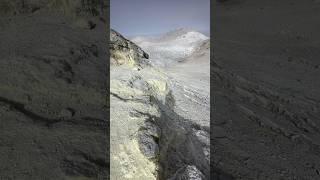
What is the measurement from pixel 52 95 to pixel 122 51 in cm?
113

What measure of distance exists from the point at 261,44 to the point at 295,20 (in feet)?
6.27

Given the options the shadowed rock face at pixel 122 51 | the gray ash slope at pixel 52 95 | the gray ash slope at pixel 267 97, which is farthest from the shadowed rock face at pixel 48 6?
the gray ash slope at pixel 267 97

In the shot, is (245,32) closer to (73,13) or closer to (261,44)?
(261,44)

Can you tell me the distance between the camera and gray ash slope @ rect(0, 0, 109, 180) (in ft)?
8.63

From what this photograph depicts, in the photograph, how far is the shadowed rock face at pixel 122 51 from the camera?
13.8ft

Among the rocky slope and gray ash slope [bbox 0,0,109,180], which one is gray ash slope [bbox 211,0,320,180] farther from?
gray ash slope [bbox 0,0,109,180]

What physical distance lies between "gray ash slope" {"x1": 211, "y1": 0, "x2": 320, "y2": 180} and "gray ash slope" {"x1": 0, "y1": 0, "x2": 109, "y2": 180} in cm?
108

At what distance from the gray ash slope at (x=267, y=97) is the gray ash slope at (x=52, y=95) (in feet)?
3.54

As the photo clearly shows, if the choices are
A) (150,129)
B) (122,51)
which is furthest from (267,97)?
(150,129)

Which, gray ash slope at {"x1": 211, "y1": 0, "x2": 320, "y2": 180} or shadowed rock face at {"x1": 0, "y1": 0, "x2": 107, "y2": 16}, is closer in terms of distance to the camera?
gray ash slope at {"x1": 211, "y1": 0, "x2": 320, "y2": 180}

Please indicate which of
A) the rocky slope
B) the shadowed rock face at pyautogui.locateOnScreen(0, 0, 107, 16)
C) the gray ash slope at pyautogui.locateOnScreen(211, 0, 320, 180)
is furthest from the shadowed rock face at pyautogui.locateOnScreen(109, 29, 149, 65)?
the gray ash slope at pyautogui.locateOnScreen(211, 0, 320, 180)

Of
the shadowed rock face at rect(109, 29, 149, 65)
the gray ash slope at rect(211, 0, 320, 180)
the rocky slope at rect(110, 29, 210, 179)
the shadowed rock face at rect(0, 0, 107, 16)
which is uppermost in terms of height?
the shadowed rock face at rect(0, 0, 107, 16)

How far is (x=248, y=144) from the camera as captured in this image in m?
3.73

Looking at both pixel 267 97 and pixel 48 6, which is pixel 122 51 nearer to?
pixel 48 6
